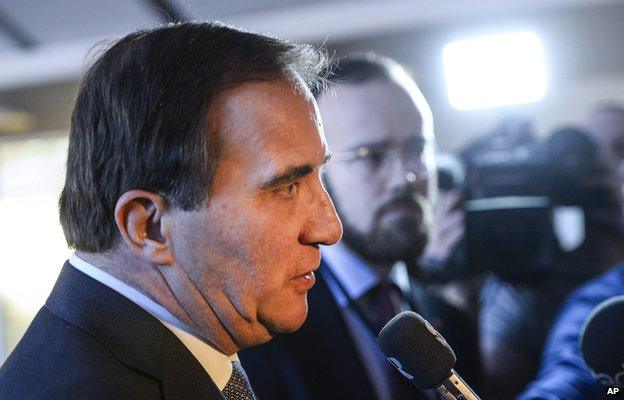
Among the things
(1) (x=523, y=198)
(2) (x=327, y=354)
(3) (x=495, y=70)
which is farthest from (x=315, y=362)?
(3) (x=495, y=70)

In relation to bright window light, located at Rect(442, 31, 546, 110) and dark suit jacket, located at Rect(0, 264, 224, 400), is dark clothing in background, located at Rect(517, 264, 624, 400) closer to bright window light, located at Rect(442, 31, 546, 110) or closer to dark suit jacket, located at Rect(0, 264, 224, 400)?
dark suit jacket, located at Rect(0, 264, 224, 400)

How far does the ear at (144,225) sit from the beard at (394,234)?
0.74 metres

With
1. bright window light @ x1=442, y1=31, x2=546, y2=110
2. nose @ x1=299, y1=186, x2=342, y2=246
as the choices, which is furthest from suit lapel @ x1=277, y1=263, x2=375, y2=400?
bright window light @ x1=442, y1=31, x2=546, y2=110

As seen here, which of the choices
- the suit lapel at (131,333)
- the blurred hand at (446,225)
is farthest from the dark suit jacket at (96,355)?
the blurred hand at (446,225)

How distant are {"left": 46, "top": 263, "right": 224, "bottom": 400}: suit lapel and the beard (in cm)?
73

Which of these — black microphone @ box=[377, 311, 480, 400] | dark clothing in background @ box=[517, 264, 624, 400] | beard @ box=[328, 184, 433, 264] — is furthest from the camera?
beard @ box=[328, 184, 433, 264]

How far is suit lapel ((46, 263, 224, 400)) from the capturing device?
754 mm

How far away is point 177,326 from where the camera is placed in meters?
0.82

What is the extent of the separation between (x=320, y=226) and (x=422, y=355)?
0.17 meters

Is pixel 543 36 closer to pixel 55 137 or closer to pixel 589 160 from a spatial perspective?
pixel 589 160

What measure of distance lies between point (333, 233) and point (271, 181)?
92mm

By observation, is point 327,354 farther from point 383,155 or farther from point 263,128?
point 263,128

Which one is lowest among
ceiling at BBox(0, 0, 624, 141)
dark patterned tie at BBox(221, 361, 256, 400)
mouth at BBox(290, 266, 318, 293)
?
dark patterned tie at BBox(221, 361, 256, 400)

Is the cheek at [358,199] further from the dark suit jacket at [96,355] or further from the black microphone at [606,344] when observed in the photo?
the dark suit jacket at [96,355]
